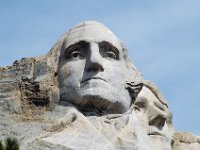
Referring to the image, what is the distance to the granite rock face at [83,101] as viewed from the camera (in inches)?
533

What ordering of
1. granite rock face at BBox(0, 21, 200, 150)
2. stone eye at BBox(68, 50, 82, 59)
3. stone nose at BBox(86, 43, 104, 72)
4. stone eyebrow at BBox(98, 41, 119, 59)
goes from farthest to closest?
stone eyebrow at BBox(98, 41, 119, 59) → stone eye at BBox(68, 50, 82, 59) → stone nose at BBox(86, 43, 104, 72) → granite rock face at BBox(0, 21, 200, 150)

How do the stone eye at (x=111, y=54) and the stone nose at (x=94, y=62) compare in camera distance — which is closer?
the stone nose at (x=94, y=62)

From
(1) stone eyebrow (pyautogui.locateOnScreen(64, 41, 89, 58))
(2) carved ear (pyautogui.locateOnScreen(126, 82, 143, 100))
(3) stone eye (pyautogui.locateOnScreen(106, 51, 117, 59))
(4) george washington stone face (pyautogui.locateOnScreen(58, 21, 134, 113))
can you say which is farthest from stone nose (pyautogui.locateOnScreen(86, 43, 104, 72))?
(2) carved ear (pyautogui.locateOnScreen(126, 82, 143, 100))

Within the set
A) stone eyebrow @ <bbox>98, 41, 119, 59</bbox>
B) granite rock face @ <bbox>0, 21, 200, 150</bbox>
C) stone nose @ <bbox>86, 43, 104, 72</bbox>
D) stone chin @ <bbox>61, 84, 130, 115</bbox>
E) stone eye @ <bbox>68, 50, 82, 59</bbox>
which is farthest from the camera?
stone eyebrow @ <bbox>98, 41, 119, 59</bbox>

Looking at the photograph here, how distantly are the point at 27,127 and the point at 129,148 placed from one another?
127 centimetres

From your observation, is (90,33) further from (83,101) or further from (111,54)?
(83,101)

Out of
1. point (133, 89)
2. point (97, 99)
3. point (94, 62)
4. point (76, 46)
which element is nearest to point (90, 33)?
point (76, 46)

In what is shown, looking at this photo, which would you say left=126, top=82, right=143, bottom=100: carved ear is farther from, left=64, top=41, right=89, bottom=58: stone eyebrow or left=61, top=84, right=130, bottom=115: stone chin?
left=64, top=41, right=89, bottom=58: stone eyebrow

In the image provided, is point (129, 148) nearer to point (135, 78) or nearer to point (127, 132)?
point (127, 132)

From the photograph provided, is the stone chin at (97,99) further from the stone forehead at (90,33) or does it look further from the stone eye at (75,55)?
the stone forehead at (90,33)

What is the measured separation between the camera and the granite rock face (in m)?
13.5

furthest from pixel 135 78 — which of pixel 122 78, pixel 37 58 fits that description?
pixel 37 58

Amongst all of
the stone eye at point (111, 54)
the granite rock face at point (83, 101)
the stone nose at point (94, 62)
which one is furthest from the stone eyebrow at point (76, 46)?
the stone eye at point (111, 54)

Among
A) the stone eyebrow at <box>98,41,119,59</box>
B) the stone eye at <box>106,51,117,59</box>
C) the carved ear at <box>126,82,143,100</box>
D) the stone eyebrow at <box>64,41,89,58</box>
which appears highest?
the stone eyebrow at <box>98,41,119,59</box>
